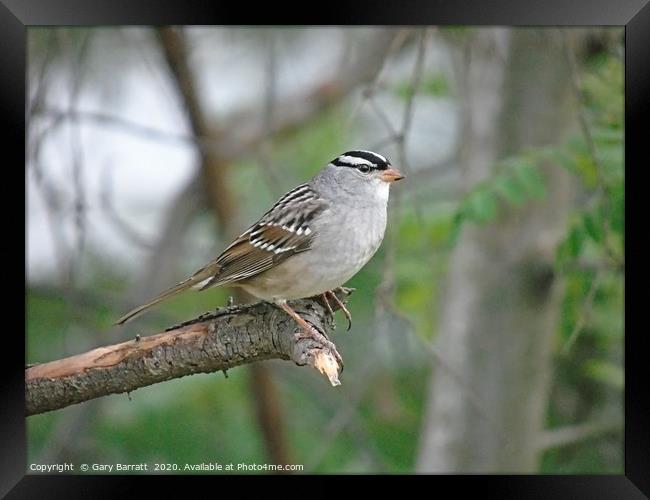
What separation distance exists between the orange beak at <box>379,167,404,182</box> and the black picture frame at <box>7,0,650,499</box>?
79 centimetres

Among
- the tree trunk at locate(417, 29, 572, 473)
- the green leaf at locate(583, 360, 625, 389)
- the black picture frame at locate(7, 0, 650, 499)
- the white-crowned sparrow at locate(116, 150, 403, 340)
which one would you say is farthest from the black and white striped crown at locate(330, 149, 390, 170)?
the tree trunk at locate(417, 29, 572, 473)

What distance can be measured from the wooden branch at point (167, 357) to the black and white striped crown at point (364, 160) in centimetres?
91

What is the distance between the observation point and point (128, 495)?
4.25 meters

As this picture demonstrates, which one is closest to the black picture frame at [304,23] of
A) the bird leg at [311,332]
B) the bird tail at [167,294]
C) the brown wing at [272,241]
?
the bird tail at [167,294]

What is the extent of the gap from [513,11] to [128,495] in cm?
257

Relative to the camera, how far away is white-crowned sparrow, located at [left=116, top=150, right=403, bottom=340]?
175 inches

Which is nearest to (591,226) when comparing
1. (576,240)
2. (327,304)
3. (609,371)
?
(576,240)

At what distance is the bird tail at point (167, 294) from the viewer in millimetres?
4523

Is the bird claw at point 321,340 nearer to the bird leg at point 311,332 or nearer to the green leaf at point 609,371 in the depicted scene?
the bird leg at point 311,332

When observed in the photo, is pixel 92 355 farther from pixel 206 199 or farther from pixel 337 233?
pixel 206 199

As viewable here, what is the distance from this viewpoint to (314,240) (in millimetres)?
4609

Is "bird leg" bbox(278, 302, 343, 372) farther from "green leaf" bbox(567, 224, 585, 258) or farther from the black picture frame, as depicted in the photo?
"green leaf" bbox(567, 224, 585, 258)

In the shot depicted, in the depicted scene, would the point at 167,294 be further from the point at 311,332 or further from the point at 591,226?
the point at 591,226

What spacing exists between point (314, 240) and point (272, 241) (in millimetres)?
208
